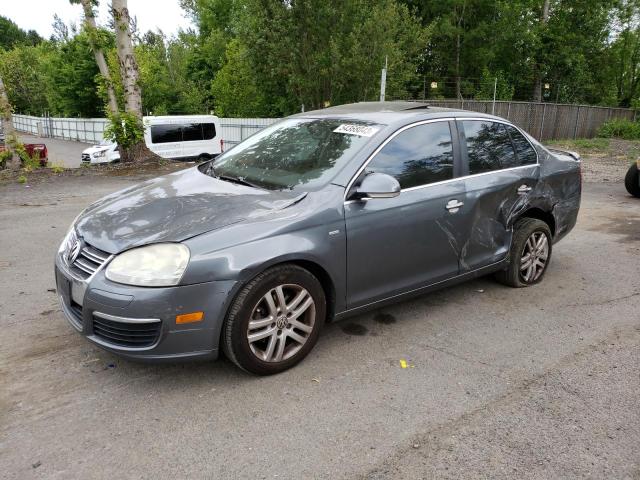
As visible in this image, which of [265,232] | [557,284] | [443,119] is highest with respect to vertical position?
[443,119]

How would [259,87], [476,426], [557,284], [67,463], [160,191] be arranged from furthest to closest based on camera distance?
1. [259,87]
2. [557,284]
3. [160,191]
4. [476,426]
5. [67,463]

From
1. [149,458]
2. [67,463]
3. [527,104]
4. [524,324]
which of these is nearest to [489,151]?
[524,324]

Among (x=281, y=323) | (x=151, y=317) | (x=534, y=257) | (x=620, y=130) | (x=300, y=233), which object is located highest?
(x=300, y=233)

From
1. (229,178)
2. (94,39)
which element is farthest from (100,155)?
(229,178)

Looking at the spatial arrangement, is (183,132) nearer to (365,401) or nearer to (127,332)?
(127,332)

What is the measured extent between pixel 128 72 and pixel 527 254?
11988 millimetres

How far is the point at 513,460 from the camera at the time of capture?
2.57 metres

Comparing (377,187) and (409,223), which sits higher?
(377,187)

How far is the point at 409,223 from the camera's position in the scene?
147 inches

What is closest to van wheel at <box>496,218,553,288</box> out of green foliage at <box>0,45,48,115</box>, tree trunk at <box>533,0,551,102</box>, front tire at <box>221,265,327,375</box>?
front tire at <box>221,265,327,375</box>

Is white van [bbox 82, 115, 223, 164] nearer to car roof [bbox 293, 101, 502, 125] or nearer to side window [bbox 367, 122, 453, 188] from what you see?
car roof [bbox 293, 101, 502, 125]

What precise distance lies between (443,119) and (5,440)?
3.56 meters

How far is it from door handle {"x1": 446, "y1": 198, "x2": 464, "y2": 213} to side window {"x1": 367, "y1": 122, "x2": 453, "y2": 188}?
0.19 m

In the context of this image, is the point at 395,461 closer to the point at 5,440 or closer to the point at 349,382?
the point at 349,382
